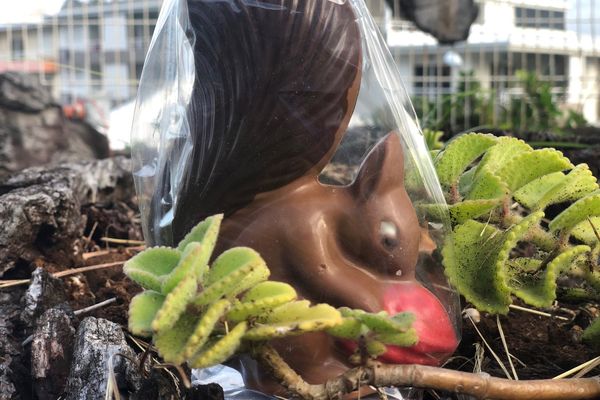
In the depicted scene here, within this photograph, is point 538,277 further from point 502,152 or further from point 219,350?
point 219,350

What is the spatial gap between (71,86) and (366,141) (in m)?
3.41

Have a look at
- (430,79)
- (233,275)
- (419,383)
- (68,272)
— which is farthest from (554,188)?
(430,79)

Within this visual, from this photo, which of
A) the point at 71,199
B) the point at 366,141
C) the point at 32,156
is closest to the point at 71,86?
the point at 32,156

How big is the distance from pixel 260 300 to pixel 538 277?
13.1 inches

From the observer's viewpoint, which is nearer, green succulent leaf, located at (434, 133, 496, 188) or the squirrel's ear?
the squirrel's ear

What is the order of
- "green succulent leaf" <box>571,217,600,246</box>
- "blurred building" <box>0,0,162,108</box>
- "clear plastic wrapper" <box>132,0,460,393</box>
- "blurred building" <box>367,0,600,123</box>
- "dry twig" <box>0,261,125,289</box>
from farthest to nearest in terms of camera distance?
1. "blurred building" <box>367,0,600,123</box>
2. "blurred building" <box>0,0,162,108</box>
3. "dry twig" <box>0,261,125,289</box>
4. "green succulent leaf" <box>571,217,600,246</box>
5. "clear plastic wrapper" <box>132,0,460,393</box>

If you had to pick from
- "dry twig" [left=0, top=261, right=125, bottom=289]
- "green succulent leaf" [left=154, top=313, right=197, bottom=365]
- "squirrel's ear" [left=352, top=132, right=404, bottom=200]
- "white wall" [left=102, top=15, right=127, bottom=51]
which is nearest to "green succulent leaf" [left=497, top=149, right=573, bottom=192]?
"squirrel's ear" [left=352, top=132, right=404, bottom=200]

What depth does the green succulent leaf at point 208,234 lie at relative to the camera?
1.51ft

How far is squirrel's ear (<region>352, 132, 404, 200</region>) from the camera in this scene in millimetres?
621

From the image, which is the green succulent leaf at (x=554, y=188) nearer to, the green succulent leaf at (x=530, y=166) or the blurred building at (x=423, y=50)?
the green succulent leaf at (x=530, y=166)

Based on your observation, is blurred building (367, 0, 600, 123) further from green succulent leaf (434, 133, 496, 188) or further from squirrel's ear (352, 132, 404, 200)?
squirrel's ear (352, 132, 404, 200)

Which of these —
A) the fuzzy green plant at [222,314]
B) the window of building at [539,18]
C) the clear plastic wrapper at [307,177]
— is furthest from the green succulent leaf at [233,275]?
the window of building at [539,18]

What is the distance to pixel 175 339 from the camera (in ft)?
1.48

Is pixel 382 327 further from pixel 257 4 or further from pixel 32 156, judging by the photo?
pixel 32 156
